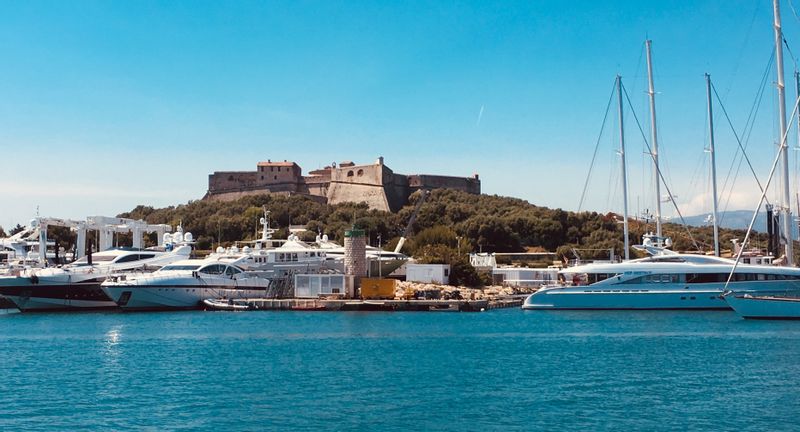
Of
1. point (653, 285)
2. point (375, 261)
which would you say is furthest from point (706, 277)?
point (375, 261)

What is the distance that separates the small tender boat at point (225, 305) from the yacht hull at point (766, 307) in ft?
81.4

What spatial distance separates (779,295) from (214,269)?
29402mm

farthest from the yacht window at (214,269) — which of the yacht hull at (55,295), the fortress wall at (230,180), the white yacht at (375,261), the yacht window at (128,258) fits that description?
the fortress wall at (230,180)

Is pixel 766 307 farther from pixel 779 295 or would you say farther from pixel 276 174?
pixel 276 174

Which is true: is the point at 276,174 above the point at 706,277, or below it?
above

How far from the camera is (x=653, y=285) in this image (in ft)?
138

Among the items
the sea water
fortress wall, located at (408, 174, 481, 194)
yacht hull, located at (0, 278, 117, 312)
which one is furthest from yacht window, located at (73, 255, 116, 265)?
fortress wall, located at (408, 174, 481, 194)

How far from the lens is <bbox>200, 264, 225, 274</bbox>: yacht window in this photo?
162ft

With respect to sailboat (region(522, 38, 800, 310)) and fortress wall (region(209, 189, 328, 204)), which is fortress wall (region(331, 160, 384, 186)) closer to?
fortress wall (region(209, 189, 328, 204))

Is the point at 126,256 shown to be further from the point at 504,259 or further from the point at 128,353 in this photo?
the point at 504,259

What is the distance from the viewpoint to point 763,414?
61.6ft

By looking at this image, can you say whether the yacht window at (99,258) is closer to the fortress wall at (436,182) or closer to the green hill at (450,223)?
the green hill at (450,223)

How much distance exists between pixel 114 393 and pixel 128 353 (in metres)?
7.76

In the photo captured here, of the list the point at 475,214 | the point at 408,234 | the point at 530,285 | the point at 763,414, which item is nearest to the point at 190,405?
the point at 763,414
